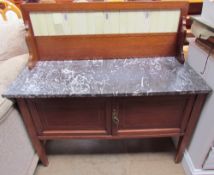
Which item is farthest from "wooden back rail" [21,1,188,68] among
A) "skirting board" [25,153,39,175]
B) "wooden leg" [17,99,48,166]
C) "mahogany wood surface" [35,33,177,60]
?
"skirting board" [25,153,39,175]

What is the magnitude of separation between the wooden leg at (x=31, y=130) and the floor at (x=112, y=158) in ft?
0.40

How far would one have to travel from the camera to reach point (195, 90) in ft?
2.99

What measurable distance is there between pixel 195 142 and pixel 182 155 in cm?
19

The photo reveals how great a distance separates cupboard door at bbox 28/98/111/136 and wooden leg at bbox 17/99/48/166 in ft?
0.09

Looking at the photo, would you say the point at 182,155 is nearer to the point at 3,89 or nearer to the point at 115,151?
the point at 115,151

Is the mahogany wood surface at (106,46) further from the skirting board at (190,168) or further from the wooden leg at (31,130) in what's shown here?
the skirting board at (190,168)

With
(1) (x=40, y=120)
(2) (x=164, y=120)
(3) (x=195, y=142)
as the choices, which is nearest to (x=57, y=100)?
(1) (x=40, y=120)

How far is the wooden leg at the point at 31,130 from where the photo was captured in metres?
0.99

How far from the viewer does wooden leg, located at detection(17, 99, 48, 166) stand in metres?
0.99

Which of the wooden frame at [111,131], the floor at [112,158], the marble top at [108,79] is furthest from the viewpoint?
the floor at [112,158]

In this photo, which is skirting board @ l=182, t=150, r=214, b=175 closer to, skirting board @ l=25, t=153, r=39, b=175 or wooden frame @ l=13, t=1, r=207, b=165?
wooden frame @ l=13, t=1, r=207, b=165

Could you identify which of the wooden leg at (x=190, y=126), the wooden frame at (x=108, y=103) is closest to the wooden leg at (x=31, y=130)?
the wooden frame at (x=108, y=103)

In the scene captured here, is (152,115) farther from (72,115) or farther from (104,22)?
(104,22)

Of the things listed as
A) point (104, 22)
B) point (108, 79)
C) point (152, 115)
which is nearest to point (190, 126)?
point (152, 115)
